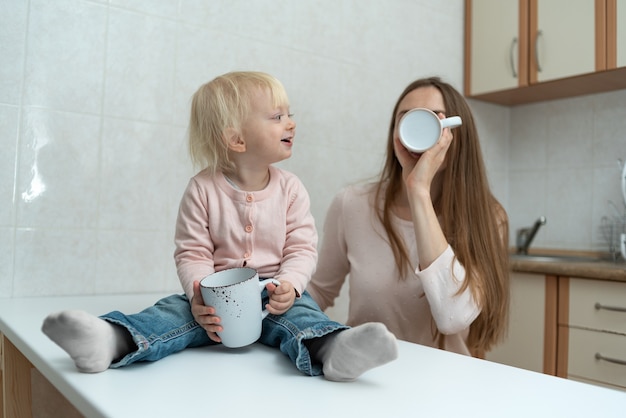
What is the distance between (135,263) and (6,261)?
320 millimetres

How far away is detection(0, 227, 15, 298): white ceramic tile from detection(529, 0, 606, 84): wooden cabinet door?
2.02m

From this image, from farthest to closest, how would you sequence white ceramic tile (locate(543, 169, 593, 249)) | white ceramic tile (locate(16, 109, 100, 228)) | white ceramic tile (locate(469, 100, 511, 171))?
white ceramic tile (locate(469, 100, 511, 171)) < white ceramic tile (locate(543, 169, 593, 249)) < white ceramic tile (locate(16, 109, 100, 228))

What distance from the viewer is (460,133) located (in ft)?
4.60

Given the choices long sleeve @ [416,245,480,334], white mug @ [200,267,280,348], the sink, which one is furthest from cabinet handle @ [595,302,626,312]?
white mug @ [200,267,280,348]

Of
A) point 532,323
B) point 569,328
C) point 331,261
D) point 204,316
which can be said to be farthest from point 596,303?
point 204,316

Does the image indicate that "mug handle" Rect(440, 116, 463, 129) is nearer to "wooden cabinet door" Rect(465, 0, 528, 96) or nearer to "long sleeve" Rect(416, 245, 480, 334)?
"long sleeve" Rect(416, 245, 480, 334)

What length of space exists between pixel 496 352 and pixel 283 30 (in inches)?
59.2

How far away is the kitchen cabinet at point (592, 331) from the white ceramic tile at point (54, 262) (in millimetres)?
1587

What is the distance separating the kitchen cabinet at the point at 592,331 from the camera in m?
1.85

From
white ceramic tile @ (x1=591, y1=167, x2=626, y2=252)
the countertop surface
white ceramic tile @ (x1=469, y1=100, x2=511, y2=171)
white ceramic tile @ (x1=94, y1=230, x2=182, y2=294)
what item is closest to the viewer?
white ceramic tile @ (x1=94, y1=230, x2=182, y2=294)

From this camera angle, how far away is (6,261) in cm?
138

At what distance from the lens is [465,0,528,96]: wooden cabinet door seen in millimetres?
2379

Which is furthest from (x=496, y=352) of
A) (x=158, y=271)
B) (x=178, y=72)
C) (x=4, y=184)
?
(x=4, y=184)

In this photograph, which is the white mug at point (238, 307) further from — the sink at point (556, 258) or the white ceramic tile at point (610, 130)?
the white ceramic tile at point (610, 130)
